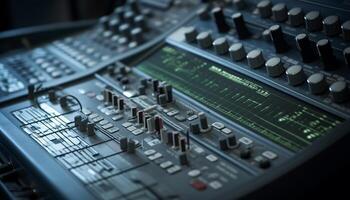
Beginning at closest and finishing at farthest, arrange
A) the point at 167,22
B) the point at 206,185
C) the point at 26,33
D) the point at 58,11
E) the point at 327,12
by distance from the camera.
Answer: the point at 206,185 < the point at 327,12 < the point at 167,22 < the point at 26,33 < the point at 58,11

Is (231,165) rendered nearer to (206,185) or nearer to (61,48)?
(206,185)

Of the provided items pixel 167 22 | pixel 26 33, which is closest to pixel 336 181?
pixel 167 22

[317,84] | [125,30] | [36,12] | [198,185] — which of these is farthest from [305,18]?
[36,12]

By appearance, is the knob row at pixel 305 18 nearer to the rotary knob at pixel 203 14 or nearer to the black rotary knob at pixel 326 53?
the black rotary knob at pixel 326 53

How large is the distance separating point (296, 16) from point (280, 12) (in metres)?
0.07

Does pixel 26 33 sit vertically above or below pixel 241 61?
below

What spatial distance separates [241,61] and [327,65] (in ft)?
0.95

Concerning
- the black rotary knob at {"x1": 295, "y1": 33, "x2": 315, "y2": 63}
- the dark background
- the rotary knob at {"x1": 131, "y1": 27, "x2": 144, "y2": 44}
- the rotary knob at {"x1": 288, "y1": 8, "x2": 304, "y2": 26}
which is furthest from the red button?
the dark background

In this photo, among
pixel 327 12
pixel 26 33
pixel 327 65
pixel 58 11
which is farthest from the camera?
pixel 58 11

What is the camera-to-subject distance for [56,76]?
217cm

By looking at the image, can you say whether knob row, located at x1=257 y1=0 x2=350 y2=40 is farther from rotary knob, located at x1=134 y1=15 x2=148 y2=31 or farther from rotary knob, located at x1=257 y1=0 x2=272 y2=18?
rotary knob, located at x1=134 y1=15 x2=148 y2=31

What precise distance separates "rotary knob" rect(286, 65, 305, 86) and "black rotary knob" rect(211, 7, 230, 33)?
0.40 m

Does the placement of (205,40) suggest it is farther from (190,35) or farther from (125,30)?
(125,30)

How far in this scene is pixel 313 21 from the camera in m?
1.77
